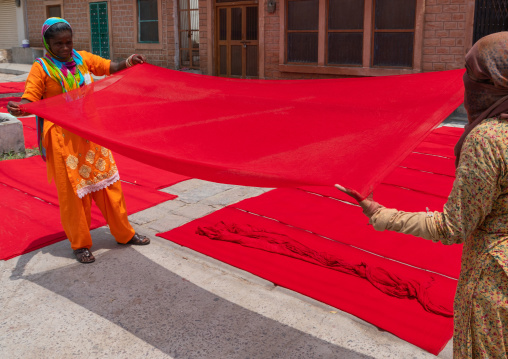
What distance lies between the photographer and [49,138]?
3.35 meters

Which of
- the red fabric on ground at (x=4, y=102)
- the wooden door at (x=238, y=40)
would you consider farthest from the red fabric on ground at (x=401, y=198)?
the wooden door at (x=238, y=40)

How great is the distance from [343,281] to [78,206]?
1.81 metres

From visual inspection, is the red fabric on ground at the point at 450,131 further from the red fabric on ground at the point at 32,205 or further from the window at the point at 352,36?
the red fabric on ground at the point at 32,205

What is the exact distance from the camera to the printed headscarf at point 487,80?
56.4 inches

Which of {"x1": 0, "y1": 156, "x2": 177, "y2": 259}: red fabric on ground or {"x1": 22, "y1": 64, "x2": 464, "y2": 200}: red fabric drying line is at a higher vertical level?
{"x1": 22, "y1": 64, "x2": 464, "y2": 200}: red fabric drying line

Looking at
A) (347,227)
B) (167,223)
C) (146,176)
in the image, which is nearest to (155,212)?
(167,223)

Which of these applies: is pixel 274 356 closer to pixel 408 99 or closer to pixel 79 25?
pixel 408 99

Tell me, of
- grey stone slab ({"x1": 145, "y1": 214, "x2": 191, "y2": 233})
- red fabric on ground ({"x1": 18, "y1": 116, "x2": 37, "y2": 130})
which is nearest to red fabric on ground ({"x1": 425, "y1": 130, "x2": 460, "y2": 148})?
grey stone slab ({"x1": 145, "y1": 214, "x2": 191, "y2": 233})

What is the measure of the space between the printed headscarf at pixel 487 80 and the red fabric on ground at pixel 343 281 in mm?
1290

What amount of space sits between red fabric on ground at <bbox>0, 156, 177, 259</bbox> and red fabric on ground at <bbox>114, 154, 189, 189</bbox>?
155 millimetres

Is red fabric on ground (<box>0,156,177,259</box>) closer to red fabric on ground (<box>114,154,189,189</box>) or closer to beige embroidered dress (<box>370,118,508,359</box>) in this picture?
red fabric on ground (<box>114,154,189,189</box>)

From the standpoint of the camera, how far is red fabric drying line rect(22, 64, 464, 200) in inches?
87.7

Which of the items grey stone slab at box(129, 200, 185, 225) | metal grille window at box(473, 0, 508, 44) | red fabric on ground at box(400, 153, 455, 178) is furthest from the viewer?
metal grille window at box(473, 0, 508, 44)

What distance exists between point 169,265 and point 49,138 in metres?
1.16
